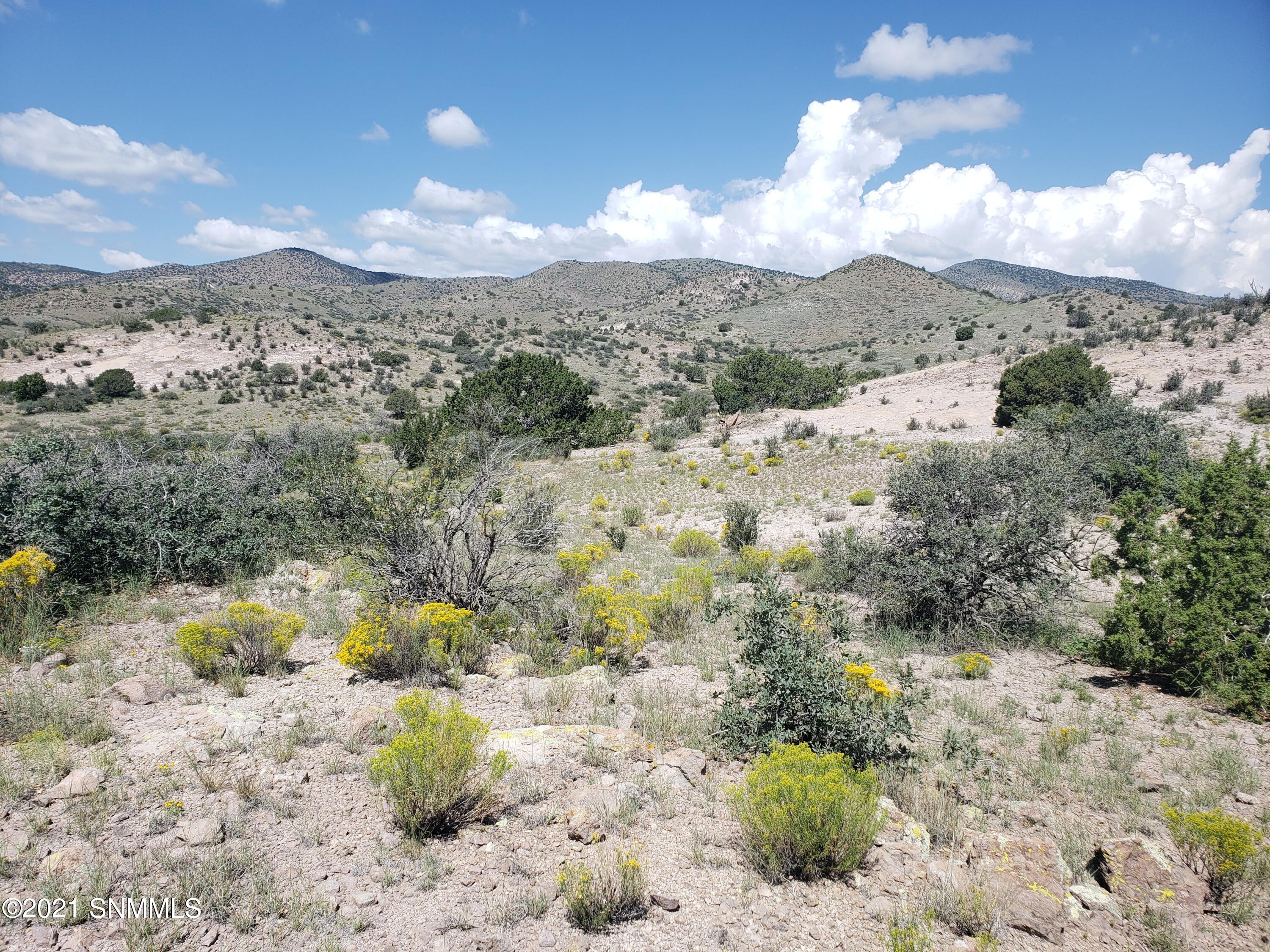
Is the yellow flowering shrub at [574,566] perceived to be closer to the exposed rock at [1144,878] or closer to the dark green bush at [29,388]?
the exposed rock at [1144,878]

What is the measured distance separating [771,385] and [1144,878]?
33757 millimetres

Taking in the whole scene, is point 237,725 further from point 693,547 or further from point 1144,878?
point 693,547

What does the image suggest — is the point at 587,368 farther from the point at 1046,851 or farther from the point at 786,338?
the point at 1046,851

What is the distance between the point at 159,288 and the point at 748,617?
88.0m

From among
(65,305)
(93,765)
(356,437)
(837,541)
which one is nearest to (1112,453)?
(837,541)

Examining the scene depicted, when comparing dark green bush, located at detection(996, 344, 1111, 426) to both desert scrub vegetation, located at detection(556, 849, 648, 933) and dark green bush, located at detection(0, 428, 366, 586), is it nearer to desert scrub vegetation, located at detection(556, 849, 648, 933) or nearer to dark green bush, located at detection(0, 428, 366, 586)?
dark green bush, located at detection(0, 428, 366, 586)

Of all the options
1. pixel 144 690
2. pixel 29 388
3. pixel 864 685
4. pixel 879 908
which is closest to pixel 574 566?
pixel 864 685

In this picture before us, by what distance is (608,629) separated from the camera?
7020 mm

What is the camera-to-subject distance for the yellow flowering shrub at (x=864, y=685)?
470 cm

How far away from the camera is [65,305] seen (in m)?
58.8

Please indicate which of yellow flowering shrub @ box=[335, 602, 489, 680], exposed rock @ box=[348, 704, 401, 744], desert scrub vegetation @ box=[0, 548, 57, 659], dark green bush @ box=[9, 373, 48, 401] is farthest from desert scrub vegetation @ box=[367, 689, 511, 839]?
dark green bush @ box=[9, 373, 48, 401]

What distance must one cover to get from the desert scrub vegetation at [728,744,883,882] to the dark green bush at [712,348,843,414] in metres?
29.9

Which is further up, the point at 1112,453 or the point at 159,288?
the point at 159,288

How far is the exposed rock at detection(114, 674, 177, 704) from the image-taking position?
489 cm
